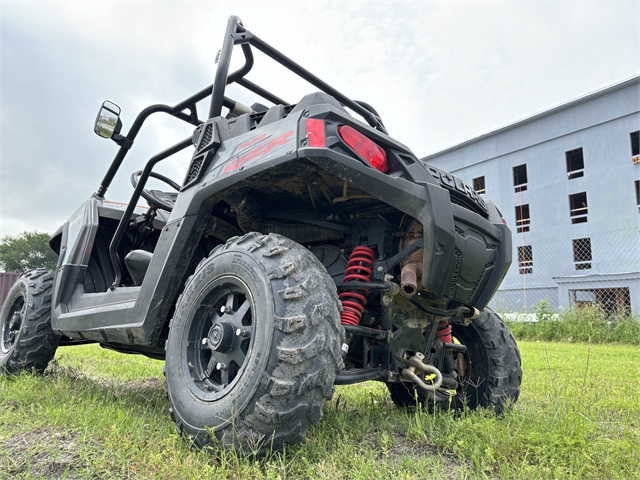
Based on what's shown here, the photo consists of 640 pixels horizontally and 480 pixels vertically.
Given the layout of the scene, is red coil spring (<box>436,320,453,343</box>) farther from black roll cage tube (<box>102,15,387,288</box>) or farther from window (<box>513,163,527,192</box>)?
window (<box>513,163,527,192</box>)

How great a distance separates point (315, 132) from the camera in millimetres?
1932

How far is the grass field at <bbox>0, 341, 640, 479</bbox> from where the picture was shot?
5.57 feet

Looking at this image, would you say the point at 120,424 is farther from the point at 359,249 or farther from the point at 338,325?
the point at 359,249

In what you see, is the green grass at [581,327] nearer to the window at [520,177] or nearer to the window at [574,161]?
the window at [574,161]

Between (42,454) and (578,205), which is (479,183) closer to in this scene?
(578,205)

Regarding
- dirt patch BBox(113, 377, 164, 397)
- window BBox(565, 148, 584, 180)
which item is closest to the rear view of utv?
dirt patch BBox(113, 377, 164, 397)

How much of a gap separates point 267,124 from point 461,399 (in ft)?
6.44

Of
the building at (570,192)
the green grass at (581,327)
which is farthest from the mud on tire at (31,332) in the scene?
the building at (570,192)

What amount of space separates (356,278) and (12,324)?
344cm

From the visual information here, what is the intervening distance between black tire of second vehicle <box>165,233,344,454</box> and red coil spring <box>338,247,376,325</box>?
0.37 metres

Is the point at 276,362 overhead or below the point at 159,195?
below

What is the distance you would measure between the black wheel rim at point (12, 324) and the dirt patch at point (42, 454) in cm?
219

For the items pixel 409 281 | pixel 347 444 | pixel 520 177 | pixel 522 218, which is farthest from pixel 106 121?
pixel 520 177

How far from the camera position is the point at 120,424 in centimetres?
224
